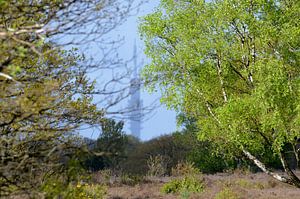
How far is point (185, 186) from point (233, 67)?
414 inches

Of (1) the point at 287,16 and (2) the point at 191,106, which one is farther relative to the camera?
(2) the point at 191,106

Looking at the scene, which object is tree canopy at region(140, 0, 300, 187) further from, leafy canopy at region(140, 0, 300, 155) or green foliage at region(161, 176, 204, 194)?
green foliage at region(161, 176, 204, 194)

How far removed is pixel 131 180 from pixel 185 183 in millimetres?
5036

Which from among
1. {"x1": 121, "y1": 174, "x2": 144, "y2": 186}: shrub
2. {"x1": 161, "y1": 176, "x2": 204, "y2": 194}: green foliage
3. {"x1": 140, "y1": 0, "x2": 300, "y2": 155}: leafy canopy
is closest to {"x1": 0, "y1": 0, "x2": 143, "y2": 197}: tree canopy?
{"x1": 140, "y1": 0, "x2": 300, "y2": 155}: leafy canopy

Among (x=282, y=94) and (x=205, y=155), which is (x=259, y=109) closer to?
(x=282, y=94)

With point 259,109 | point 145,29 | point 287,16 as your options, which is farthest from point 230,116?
point 145,29

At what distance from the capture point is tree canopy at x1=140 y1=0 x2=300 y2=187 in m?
13.1

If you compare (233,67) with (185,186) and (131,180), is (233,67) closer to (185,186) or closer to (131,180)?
(185,186)

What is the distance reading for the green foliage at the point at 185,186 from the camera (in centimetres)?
2380

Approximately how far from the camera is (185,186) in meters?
24.1

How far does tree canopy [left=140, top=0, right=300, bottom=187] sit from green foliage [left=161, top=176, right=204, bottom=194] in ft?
26.4

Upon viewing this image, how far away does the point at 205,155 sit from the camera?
36.9 meters

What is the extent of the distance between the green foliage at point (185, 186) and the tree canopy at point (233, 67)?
26.4 ft

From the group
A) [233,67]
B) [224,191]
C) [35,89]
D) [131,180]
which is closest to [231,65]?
[233,67]
